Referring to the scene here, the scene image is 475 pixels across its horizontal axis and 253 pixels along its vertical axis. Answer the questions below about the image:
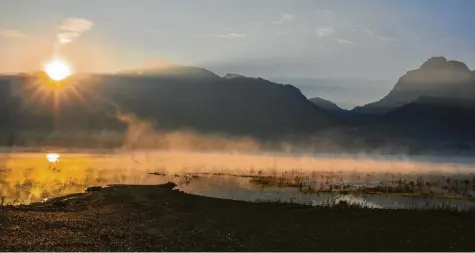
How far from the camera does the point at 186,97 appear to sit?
195875 millimetres

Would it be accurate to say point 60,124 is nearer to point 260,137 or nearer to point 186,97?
point 186,97

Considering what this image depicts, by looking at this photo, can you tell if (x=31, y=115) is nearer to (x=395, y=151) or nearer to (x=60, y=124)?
(x=60, y=124)

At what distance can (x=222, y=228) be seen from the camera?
21.4 m

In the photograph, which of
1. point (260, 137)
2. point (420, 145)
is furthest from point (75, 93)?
point (420, 145)

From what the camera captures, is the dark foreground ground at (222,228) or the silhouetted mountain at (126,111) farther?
the silhouetted mountain at (126,111)

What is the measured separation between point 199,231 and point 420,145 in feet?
571

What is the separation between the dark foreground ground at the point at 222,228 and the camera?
1817 centimetres

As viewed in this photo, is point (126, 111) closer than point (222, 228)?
No

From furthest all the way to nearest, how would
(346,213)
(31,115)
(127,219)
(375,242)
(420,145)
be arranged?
(420,145) < (31,115) < (346,213) < (127,219) < (375,242)

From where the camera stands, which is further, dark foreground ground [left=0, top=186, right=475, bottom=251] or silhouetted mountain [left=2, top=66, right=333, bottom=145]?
silhouetted mountain [left=2, top=66, right=333, bottom=145]

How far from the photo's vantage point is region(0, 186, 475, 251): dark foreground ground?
18.2 m

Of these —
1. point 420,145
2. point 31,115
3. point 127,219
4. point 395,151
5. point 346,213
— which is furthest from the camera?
point 420,145

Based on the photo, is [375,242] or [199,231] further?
[199,231]

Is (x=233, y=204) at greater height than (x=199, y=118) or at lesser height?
lesser
